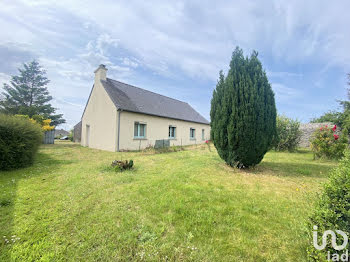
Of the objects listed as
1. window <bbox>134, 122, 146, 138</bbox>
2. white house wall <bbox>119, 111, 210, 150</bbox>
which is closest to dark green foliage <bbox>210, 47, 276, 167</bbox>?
white house wall <bbox>119, 111, 210, 150</bbox>

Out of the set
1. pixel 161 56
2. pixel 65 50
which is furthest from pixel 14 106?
pixel 161 56

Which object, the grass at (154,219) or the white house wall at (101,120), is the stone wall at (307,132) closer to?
the grass at (154,219)

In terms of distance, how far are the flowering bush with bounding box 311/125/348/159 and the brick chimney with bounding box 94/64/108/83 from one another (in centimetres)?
1568

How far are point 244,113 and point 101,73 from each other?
12.3m

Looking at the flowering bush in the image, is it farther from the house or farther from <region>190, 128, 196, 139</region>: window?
<region>190, 128, 196, 139</region>: window

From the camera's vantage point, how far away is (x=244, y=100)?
5.01m

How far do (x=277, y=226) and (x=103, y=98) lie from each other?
42.1ft

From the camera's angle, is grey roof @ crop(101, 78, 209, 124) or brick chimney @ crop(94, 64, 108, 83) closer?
grey roof @ crop(101, 78, 209, 124)

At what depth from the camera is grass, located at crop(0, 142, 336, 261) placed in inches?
69.0

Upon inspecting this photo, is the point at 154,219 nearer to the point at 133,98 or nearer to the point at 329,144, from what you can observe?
the point at 329,144

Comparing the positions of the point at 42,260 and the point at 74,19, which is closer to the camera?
the point at 42,260

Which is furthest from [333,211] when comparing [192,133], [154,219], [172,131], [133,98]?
[192,133]

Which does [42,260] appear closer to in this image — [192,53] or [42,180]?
[42,180]
